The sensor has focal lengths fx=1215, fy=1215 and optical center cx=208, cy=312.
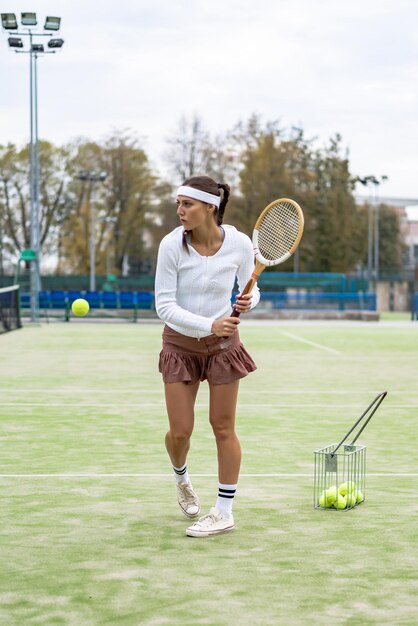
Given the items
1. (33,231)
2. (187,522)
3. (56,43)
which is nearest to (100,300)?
(33,231)

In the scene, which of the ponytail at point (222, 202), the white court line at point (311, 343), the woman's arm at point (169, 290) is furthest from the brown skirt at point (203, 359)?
the white court line at point (311, 343)

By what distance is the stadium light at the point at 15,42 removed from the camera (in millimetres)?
42312

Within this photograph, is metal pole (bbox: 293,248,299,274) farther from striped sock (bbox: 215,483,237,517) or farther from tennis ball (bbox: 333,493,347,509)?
striped sock (bbox: 215,483,237,517)

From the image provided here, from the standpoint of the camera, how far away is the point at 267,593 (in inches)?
196

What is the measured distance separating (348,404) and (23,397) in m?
3.68

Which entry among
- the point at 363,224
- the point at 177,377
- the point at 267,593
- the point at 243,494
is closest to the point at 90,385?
the point at 243,494

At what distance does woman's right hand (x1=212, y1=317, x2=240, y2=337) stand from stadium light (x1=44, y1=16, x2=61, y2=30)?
37.2 meters

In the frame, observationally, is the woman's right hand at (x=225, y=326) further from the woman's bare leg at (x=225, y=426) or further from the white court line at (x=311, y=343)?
the white court line at (x=311, y=343)

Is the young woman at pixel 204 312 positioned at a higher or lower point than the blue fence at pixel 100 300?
higher

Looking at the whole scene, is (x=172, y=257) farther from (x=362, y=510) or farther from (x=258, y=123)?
(x=258, y=123)

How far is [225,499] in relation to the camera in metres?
6.18

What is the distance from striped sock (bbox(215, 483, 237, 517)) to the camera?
20.3 ft

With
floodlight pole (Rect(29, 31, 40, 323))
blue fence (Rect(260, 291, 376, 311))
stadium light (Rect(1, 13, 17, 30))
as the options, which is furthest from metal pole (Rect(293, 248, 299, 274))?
stadium light (Rect(1, 13, 17, 30))

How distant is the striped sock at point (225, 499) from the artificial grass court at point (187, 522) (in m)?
0.13
